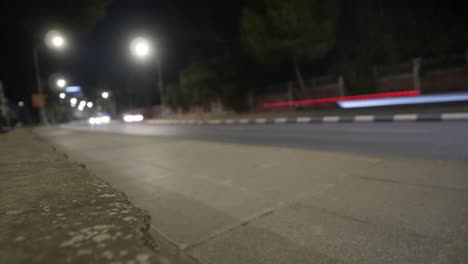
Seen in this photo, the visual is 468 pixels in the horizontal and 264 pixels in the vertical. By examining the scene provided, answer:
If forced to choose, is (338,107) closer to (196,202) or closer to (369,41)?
(369,41)

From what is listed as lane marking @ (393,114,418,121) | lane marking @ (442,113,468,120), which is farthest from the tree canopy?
lane marking @ (442,113,468,120)

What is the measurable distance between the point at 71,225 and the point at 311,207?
7.50 ft

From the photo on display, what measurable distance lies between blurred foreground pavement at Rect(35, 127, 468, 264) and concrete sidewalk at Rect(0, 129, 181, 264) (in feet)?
2.16

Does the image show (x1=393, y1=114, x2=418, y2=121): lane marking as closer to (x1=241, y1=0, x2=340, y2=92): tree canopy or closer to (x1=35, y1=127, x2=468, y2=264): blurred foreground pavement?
(x1=35, y1=127, x2=468, y2=264): blurred foreground pavement

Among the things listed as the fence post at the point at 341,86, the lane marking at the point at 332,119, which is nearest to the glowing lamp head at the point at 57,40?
the lane marking at the point at 332,119

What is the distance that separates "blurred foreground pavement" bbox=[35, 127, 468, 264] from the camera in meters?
2.25

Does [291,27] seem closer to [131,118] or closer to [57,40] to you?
[57,40]

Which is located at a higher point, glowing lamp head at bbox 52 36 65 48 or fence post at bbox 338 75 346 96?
glowing lamp head at bbox 52 36 65 48

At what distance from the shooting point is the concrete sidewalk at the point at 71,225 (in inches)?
57.9

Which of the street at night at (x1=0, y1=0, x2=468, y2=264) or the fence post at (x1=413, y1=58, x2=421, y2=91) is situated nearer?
the street at night at (x1=0, y1=0, x2=468, y2=264)

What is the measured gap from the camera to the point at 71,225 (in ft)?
6.11

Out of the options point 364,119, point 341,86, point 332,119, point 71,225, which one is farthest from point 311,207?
point 341,86

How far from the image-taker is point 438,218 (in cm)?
268

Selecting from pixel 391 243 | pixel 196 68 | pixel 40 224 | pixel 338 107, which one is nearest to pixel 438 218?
pixel 391 243
